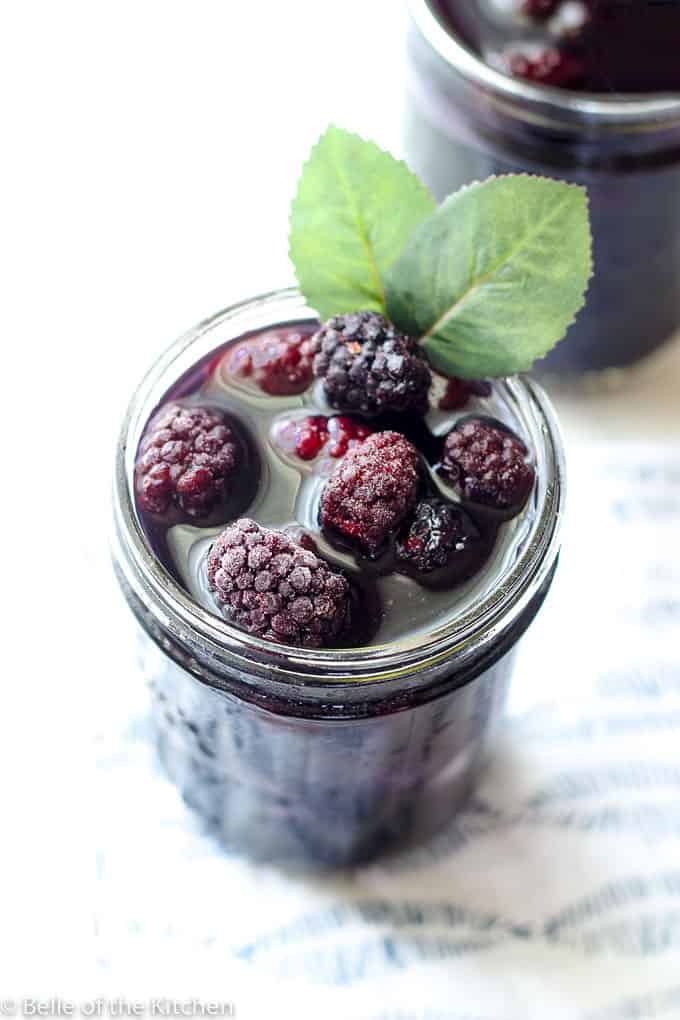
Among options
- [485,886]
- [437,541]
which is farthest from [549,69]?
[485,886]

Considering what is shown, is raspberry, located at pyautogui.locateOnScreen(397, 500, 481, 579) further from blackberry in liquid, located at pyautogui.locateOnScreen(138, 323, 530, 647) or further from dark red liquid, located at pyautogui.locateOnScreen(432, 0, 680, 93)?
dark red liquid, located at pyautogui.locateOnScreen(432, 0, 680, 93)

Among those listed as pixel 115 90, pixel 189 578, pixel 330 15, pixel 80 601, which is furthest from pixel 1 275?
pixel 189 578

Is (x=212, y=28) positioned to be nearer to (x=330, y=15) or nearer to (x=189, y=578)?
(x=330, y=15)

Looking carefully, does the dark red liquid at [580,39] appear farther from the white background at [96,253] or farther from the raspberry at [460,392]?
A: the raspberry at [460,392]

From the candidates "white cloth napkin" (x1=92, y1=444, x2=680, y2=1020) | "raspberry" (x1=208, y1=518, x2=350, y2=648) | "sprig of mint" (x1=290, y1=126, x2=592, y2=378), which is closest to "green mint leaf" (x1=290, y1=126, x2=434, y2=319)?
"sprig of mint" (x1=290, y1=126, x2=592, y2=378)

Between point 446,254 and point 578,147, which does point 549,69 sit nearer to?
point 578,147
